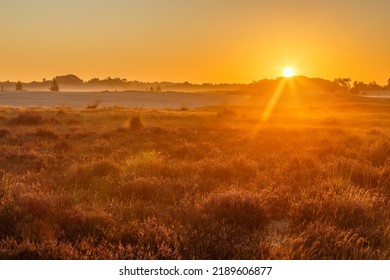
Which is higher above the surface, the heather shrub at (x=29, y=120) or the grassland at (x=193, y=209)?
the heather shrub at (x=29, y=120)

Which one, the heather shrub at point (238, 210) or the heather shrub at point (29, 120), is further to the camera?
the heather shrub at point (29, 120)

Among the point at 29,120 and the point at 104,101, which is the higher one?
the point at 29,120

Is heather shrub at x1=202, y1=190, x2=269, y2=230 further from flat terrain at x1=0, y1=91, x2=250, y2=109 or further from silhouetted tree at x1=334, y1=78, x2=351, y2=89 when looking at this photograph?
silhouetted tree at x1=334, y1=78, x2=351, y2=89

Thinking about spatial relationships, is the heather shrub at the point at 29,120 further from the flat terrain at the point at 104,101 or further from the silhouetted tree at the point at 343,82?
the silhouetted tree at the point at 343,82

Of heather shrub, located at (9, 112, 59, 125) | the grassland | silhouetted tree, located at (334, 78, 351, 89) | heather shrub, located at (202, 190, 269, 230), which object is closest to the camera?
the grassland

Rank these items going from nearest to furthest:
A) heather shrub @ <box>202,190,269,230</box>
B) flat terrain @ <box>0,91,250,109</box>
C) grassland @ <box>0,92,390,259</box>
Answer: grassland @ <box>0,92,390,259</box>, heather shrub @ <box>202,190,269,230</box>, flat terrain @ <box>0,91,250,109</box>

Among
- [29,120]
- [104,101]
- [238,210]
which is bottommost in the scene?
[104,101]

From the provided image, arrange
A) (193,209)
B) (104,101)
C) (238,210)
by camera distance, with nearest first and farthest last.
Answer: (238,210) → (193,209) → (104,101)

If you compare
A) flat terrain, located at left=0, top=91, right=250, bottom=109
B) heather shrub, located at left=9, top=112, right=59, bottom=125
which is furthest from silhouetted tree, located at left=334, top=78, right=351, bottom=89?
heather shrub, located at left=9, top=112, right=59, bottom=125

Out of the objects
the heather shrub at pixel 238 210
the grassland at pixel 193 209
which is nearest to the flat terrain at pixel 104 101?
the grassland at pixel 193 209

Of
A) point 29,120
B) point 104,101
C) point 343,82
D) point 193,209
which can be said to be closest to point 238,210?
point 193,209

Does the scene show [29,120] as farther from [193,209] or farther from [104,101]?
[104,101]

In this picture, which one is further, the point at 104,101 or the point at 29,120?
the point at 104,101

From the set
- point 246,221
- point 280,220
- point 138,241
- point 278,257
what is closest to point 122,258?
point 138,241
